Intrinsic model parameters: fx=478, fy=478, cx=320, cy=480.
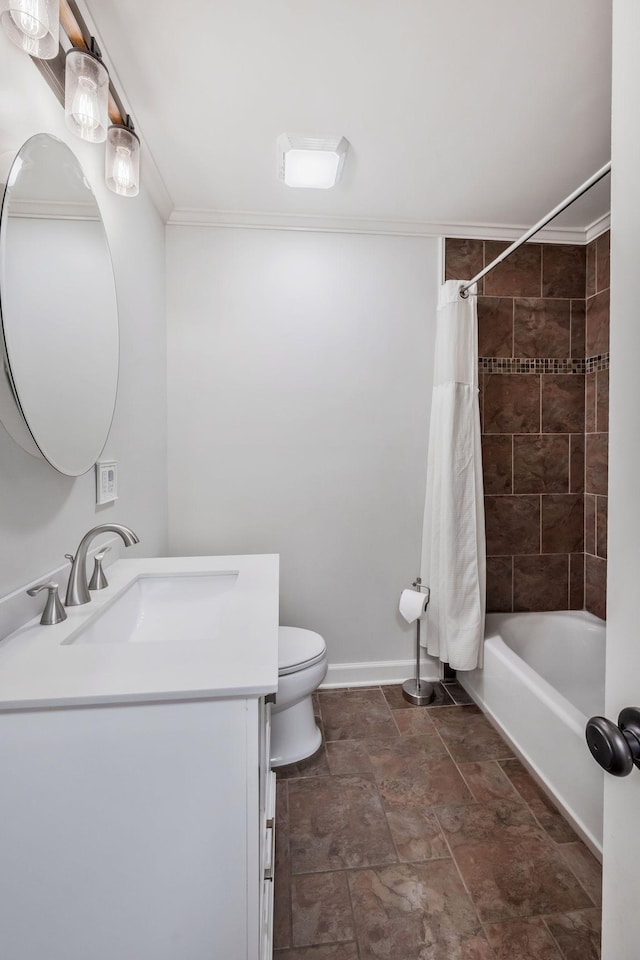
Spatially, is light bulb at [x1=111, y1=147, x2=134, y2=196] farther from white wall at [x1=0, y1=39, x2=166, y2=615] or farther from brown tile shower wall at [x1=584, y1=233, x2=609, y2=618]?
brown tile shower wall at [x1=584, y1=233, x2=609, y2=618]

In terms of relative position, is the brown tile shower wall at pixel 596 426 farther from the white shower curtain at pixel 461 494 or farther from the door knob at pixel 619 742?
the door knob at pixel 619 742

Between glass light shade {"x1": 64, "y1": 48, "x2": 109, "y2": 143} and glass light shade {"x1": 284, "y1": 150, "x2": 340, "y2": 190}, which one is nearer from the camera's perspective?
glass light shade {"x1": 64, "y1": 48, "x2": 109, "y2": 143}

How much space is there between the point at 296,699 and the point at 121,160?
6.11 ft

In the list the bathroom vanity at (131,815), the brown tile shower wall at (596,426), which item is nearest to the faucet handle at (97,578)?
the bathroom vanity at (131,815)

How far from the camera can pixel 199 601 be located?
1.48 m

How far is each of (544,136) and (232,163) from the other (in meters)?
1.18

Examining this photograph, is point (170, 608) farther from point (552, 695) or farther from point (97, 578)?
point (552, 695)

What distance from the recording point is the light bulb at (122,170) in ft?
4.44

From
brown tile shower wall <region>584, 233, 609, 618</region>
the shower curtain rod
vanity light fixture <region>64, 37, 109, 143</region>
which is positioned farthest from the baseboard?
vanity light fixture <region>64, 37, 109, 143</region>

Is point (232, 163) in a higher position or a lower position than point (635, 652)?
higher

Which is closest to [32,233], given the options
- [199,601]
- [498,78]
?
[199,601]

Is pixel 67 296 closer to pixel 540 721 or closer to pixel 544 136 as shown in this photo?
pixel 544 136

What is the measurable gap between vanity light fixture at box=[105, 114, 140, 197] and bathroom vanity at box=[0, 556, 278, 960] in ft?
4.29

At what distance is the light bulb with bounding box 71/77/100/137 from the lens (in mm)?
1076
